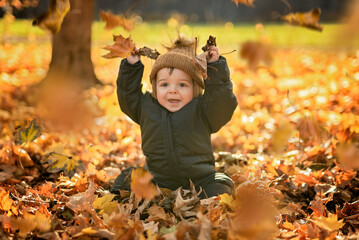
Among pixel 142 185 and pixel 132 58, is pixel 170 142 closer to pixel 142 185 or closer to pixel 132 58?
pixel 142 185

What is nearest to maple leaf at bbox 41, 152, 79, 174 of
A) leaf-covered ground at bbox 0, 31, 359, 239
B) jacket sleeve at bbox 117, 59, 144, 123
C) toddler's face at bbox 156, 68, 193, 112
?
leaf-covered ground at bbox 0, 31, 359, 239

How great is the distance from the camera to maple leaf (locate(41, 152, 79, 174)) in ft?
9.38

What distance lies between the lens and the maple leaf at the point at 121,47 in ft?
7.57

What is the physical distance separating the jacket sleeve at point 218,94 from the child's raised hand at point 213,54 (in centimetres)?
2

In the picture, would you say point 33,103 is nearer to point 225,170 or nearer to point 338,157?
point 225,170

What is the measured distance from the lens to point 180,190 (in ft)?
7.77

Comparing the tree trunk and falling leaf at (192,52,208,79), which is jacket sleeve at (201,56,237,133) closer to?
falling leaf at (192,52,208,79)

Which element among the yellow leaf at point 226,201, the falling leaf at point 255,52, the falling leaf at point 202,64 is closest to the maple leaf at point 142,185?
the yellow leaf at point 226,201

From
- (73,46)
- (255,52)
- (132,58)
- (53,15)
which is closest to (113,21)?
(132,58)

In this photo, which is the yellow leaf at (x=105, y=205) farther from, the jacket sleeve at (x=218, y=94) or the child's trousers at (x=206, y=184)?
the jacket sleeve at (x=218, y=94)

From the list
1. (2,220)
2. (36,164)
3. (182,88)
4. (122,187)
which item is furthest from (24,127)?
(182,88)

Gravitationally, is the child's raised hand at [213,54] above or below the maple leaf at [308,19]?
below

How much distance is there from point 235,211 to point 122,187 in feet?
2.89

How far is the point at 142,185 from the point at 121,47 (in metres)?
0.87
